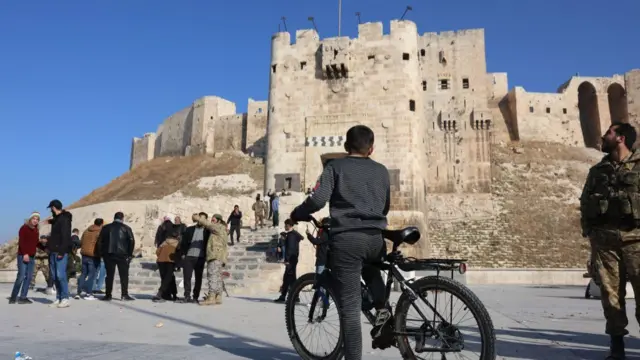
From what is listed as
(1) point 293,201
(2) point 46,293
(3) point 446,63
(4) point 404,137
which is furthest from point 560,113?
(2) point 46,293

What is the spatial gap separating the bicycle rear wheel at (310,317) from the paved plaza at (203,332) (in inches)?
7.6

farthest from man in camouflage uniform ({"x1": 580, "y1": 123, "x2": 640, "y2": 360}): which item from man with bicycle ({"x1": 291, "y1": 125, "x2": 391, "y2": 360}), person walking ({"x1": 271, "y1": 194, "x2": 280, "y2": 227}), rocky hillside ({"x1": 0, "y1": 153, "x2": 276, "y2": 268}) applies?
rocky hillside ({"x1": 0, "y1": 153, "x2": 276, "y2": 268})

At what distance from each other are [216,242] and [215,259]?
28 centimetres

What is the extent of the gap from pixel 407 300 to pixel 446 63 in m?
39.1

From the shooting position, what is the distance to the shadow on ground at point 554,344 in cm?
373

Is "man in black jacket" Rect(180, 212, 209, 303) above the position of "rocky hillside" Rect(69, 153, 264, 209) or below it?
below

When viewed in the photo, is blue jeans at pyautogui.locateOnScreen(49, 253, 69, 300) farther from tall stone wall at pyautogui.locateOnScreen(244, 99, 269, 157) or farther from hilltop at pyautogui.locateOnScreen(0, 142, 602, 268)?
tall stone wall at pyautogui.locateOnScreen(244, 99, 269, 157)

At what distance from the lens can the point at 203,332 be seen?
469cm

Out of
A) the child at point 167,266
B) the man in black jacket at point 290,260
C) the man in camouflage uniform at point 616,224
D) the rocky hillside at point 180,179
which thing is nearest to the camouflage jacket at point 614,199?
the man in camouflage uniform at point 616,224

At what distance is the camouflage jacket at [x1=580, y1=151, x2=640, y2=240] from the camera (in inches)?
141

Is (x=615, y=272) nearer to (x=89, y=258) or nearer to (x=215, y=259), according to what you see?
(x=215, y=259)

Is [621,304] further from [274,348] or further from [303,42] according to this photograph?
[303,42]

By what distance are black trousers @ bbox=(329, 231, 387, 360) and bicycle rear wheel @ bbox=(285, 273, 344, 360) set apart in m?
0.47

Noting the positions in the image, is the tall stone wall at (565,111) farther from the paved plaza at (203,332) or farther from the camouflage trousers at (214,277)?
the camouflage trousers at (214,277)
